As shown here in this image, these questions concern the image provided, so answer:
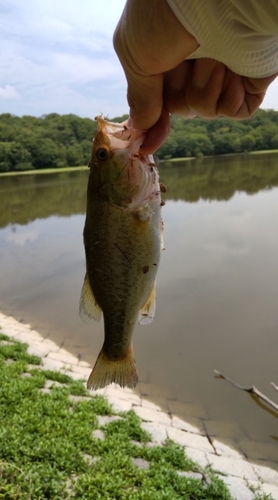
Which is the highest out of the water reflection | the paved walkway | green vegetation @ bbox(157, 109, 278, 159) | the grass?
green vegetation @ bbox(157, 109, 278, 159)

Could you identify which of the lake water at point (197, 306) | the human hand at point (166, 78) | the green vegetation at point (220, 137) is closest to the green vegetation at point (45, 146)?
the green vegetation at point (220, 137)

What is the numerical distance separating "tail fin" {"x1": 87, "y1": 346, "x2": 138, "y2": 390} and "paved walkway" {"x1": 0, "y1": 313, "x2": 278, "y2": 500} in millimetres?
2770

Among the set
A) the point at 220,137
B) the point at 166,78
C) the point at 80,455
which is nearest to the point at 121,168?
the point at 166,78

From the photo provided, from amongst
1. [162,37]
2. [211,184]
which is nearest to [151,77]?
[162,37]

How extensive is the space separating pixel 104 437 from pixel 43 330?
5.03 m

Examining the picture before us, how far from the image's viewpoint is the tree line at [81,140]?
4438cm

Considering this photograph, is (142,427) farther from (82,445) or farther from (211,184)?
(211,184)

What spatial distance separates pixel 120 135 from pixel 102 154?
0.11 meters

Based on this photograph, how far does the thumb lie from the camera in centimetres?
119

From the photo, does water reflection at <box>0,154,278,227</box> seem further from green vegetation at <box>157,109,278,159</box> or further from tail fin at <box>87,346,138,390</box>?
tail fin at <box>87,346,138,390</box>

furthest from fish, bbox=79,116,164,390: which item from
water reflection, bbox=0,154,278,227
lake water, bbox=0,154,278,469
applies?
water reflection, bbox=0,154,278,227

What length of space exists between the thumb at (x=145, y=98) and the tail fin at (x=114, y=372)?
109 centimetres

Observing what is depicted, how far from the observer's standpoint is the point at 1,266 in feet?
46.8

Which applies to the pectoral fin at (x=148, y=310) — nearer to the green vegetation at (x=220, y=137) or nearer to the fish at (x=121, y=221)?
the fish at (x=121, y=221)
